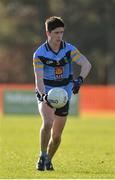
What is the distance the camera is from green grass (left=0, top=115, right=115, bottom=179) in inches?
452

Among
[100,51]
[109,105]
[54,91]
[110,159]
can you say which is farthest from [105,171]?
[100,51]

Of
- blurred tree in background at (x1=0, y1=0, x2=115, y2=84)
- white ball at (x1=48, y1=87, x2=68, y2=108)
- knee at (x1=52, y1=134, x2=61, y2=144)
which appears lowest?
blurred tree in background at (x1=0, y1=0, x2=115, y2=84)

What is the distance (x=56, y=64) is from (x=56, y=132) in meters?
1.05

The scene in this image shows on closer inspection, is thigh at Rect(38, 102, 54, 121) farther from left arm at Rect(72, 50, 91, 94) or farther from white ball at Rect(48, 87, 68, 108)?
left arm at Rect(72, 50, 91, 94)

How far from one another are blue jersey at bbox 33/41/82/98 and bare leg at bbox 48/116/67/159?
431mm

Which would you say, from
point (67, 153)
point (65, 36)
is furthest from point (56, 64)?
point (65, 36)

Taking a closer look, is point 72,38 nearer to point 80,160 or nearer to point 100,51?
point 100,51

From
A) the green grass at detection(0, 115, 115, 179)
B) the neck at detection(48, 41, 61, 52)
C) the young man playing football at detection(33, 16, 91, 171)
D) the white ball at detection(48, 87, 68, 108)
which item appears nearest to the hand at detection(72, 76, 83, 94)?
the young man playing football at detection(33, 16, 91, 171)

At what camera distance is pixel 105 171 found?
1191 cm

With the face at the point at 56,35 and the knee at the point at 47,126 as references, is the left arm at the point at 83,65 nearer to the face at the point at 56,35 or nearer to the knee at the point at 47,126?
the face at the point at 56,35

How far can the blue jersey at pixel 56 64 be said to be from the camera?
1162cm

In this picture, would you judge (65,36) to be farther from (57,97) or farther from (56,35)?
(57,97)

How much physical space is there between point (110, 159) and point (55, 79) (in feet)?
10.5

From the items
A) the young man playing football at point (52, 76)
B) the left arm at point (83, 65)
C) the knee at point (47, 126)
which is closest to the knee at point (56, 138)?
the young man playing football at point (52, 76)
